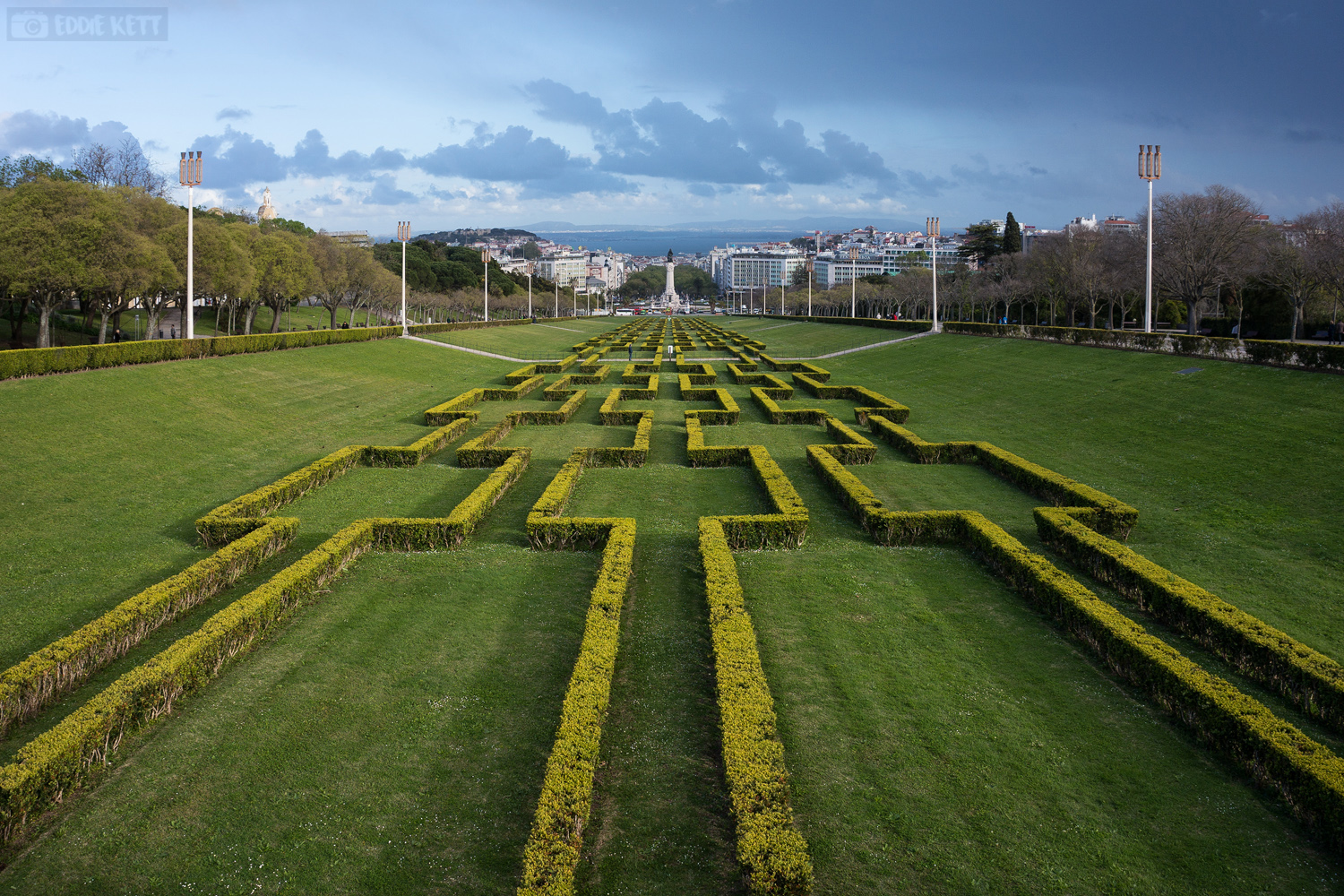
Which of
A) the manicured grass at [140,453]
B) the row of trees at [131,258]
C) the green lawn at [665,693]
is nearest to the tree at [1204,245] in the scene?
the green lawn at [665,693]

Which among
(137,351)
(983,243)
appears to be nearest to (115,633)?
(137,351)

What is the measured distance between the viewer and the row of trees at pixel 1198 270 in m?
35.7

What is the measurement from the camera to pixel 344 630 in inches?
311

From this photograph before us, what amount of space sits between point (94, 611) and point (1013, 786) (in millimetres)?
8731

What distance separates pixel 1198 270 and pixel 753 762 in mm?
39367

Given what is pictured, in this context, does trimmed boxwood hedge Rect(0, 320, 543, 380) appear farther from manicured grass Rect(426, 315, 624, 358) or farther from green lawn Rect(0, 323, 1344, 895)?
manicured grass Rect(426, 315, 624, 358)

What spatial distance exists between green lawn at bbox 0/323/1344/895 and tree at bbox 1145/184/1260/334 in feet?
80.3

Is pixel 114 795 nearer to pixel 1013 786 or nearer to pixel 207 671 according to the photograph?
pixel 207 671

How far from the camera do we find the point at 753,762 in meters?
5.18

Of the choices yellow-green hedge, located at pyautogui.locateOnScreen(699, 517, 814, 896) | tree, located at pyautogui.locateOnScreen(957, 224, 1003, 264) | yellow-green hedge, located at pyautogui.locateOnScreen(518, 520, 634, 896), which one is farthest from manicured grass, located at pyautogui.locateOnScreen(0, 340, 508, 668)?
tree, located at pyautogui.locateOnScreen(957, 224, 1003, 264)

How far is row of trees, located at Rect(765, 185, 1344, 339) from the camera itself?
117ft

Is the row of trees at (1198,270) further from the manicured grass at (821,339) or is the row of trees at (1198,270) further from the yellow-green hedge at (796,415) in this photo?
the yellow-green hedge at (796,415)

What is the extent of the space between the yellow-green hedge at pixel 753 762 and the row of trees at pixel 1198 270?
37.5 m

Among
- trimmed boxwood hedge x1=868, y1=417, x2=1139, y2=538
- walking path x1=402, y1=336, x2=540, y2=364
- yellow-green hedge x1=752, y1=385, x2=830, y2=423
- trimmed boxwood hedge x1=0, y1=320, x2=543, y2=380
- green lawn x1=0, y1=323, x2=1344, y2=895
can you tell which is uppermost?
walking path x1=402, y1=336, x2=540, y2=364
